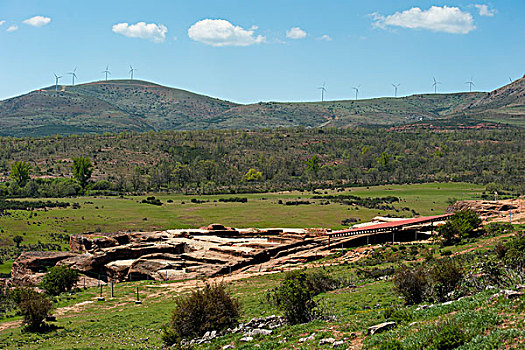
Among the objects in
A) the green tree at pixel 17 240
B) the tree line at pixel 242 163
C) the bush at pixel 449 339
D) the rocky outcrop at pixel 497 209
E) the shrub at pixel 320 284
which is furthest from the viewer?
the tree line at pixel 242 163

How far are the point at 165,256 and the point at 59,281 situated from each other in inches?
452

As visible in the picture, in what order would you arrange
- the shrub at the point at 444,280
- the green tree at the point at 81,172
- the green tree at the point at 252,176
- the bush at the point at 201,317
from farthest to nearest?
1. the green tree at the point at 252,176
2. the green tree at the point at 81,172
3. the bush at the point at 201,317
4. the shrub at the point at 444,280

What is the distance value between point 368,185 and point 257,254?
96.4m

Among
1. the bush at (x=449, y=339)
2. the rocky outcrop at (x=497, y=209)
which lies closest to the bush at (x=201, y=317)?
the bush at (x=449, y=339)

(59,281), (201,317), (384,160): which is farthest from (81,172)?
(201,317)

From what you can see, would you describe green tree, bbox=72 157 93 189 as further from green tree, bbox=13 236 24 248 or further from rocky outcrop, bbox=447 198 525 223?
rocky outcrop, bbox=447 198 525 223

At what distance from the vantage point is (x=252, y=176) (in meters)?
158

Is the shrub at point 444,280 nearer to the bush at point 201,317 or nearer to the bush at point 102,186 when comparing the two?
the bush at point 201,317

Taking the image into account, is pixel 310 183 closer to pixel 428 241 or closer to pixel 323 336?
pixel 428 241

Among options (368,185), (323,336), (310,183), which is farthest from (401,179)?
(323,336)

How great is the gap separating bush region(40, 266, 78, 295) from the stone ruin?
296cm

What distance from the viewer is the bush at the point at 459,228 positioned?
150ft

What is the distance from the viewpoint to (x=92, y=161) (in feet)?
506

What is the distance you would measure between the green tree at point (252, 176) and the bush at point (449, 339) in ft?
467
